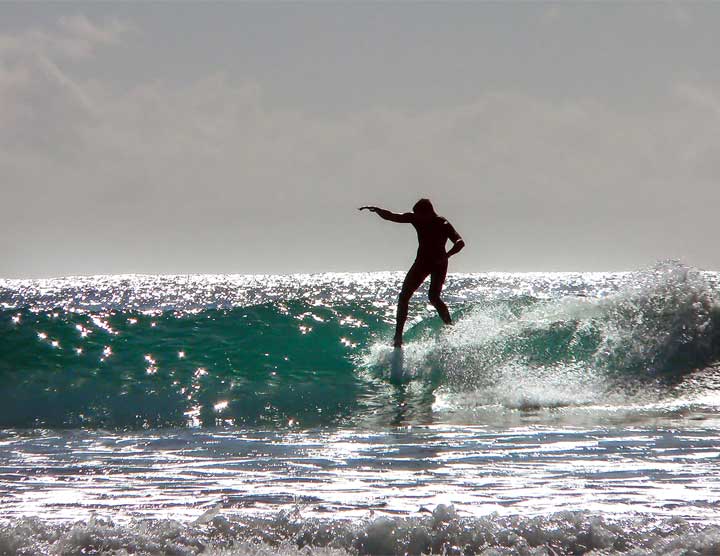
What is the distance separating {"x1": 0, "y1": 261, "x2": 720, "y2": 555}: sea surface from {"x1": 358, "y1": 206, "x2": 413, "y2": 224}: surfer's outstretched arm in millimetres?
2101

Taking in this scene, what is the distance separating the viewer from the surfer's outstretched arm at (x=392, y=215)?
1101cm

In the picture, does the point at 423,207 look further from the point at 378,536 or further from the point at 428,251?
the point at 378,536

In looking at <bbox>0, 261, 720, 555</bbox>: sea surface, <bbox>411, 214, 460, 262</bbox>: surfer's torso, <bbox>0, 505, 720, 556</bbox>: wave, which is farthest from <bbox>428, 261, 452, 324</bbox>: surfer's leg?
<bbox>0, 505, 720, 556</bbox>: wave

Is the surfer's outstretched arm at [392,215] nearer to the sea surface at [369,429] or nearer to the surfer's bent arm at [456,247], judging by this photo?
the surfer's bent arm at [456,247]

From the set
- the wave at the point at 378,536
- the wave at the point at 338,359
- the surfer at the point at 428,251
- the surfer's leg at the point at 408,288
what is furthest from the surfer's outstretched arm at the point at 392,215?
the wave at the point at 378,536

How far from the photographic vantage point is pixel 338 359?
42.3ft

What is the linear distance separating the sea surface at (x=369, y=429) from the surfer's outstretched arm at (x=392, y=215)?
2.10 metres

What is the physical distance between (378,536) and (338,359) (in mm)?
8510

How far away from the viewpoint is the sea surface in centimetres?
448

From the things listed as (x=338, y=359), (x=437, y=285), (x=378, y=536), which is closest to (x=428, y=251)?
(x=437, y=285)

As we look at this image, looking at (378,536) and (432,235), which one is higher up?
(432,235)

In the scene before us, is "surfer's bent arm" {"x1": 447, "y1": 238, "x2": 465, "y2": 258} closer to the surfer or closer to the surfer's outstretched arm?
the surfer

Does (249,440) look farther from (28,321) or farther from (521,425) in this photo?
(28,321)

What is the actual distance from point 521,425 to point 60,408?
236 inches
